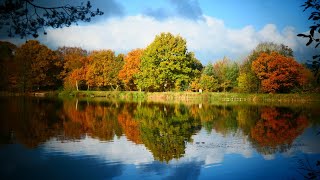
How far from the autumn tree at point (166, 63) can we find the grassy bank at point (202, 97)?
2633mm

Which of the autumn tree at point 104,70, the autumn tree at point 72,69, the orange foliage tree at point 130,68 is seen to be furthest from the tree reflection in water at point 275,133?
the autumn tree at point 72,69

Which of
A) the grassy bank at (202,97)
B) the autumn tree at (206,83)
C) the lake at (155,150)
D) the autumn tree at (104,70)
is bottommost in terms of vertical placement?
the lake at (155,150)

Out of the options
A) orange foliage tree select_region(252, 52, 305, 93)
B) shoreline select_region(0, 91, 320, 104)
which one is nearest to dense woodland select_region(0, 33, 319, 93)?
orange foliage tree select_region(252, 52, 305, 93)

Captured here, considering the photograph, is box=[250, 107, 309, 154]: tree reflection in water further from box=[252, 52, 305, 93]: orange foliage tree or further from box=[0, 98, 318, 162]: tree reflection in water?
box=[252, 52, 305, 93]: orange foliage tree

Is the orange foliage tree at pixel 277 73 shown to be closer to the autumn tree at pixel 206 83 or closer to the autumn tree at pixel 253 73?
the autumn tree at pixel 253 73

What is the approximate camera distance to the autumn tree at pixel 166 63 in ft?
221

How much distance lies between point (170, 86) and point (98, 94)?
17414mm

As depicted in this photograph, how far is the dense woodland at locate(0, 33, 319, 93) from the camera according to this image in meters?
64.4

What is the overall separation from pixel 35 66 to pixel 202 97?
3926cm

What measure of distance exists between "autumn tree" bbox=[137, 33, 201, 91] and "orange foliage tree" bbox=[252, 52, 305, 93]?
13.9 m

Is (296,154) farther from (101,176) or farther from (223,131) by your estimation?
(101,176)

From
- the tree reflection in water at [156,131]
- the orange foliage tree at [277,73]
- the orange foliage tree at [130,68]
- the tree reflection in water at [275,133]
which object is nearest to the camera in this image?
the tree reflection in water at [275,133]

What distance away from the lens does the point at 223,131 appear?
77.4 ft

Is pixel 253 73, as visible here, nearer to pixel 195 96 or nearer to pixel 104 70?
pixel 195 96
